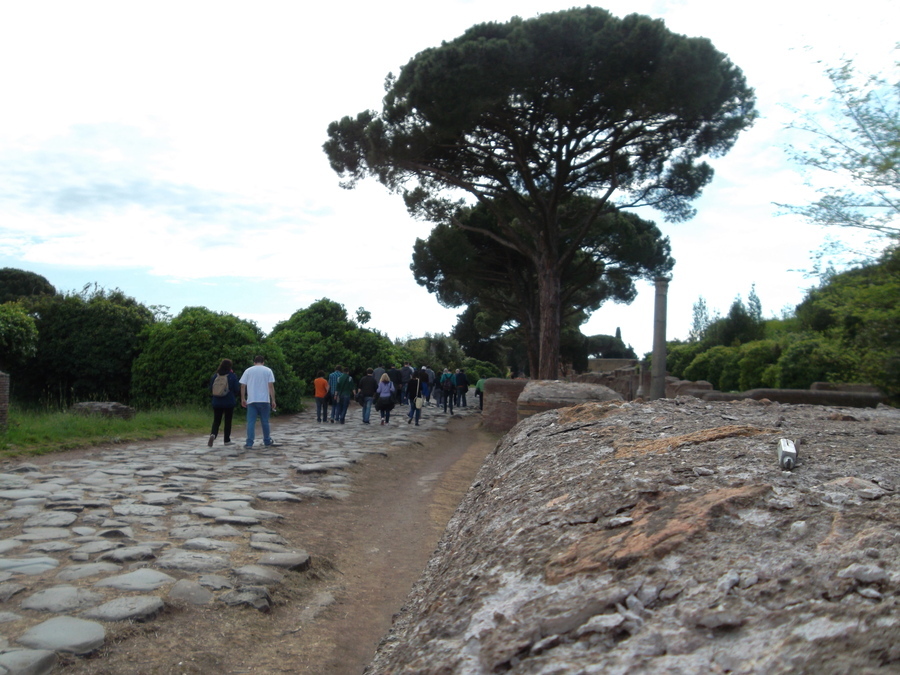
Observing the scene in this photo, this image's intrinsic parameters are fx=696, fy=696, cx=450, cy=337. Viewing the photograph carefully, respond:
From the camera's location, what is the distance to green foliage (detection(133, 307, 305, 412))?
54.7ft

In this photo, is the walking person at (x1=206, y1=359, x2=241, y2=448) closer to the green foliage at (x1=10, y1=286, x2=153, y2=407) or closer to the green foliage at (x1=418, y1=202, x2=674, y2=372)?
the green foliage at (x1=10, y1=286, x2=153, y2=407)

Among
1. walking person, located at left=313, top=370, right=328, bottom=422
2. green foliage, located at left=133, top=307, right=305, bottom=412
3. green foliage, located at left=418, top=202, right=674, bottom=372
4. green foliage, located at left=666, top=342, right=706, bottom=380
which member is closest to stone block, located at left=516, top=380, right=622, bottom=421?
walking person, located at left=313, top=370, right=328, bottom=422

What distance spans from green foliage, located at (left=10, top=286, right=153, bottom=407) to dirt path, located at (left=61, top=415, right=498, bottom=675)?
11723 mm

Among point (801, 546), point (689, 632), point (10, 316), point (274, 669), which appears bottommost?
point (274, 669)

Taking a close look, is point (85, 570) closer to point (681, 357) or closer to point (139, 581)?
point (139, 581)

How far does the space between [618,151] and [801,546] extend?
58.3 feet

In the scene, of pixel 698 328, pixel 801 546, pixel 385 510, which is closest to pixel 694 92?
pixel 385 510

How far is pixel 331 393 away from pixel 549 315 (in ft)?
20.7

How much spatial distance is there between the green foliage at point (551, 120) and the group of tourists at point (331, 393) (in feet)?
13.3

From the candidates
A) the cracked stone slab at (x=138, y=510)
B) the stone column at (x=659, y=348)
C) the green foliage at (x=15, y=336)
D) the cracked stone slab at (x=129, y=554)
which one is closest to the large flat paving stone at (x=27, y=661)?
the cracked stone slab at (x=129, y=554)

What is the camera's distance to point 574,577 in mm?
2096

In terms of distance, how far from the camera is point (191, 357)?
16.8 m

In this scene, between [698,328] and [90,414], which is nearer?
[90,414]

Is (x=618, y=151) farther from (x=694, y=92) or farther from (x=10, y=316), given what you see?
(x=10, y=316)
